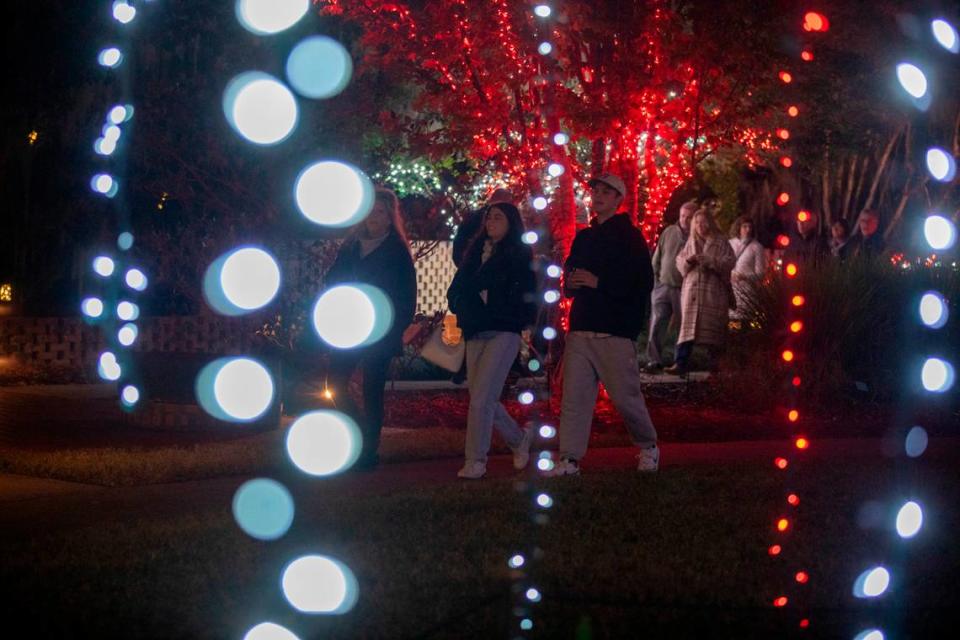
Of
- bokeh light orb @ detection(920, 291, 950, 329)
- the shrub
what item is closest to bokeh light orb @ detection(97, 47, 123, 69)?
the shrub

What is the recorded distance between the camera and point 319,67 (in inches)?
666

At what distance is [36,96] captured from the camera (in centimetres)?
1181

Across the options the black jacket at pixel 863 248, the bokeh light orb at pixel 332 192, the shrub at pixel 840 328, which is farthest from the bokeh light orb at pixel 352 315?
the black jacket at pixel 863 248

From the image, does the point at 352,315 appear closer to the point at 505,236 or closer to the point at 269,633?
the point at 505,236

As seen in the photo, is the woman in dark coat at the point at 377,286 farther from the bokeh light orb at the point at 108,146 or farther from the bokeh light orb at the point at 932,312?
the bokeh light orb at the point at 932,312

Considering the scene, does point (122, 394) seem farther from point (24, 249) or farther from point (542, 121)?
point (24, 249)

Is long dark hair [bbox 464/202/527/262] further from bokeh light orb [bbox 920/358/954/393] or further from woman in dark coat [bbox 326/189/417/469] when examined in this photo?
bokeh light orb [bbox 920/358/954/393]

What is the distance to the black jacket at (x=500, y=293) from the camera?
8906mm

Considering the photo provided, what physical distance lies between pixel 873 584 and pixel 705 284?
1027cm

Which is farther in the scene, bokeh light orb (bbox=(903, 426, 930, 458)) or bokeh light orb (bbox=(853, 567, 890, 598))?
bokeh light orb (bbox=(853, 567, 890, 598))

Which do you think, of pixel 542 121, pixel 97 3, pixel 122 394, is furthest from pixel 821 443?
pixel 97 3

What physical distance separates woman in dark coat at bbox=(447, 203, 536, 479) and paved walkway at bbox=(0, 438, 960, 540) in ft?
1.30

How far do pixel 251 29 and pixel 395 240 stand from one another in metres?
6.13

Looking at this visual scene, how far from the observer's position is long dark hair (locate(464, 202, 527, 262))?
29.5 feet
